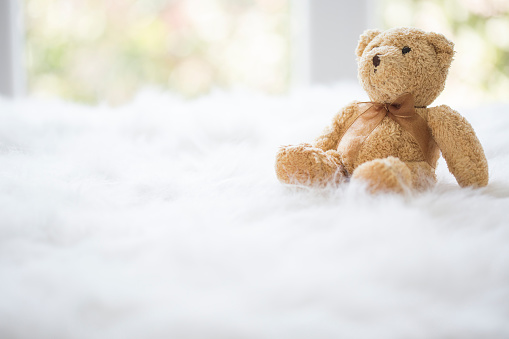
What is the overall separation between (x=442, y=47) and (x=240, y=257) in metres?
0.49

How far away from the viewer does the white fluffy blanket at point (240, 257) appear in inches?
13.8

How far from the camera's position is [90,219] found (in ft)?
1.67

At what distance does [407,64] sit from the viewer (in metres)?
0.68

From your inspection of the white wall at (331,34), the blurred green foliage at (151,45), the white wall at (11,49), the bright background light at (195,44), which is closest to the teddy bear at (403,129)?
the white wall at (331,34)

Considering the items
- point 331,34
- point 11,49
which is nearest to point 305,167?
point 331,34

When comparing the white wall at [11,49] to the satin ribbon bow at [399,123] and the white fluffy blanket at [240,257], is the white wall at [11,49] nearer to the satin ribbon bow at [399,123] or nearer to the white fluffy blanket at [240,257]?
the white fluffy blanket at [240,257]

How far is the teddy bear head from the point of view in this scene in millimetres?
679

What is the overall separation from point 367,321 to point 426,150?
0.41m

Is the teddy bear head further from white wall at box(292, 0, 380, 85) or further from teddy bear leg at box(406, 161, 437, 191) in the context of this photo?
white wall at box(292, 0, 380, 85)

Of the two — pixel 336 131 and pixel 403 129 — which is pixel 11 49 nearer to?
pixel 336 131

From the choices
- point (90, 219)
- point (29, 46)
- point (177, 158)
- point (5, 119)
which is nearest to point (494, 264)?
point (90, 219)

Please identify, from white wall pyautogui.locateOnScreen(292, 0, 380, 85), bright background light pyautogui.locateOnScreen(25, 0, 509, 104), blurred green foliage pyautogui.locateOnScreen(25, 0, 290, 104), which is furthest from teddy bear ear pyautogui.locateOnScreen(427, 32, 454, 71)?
blurred green foliage pyautogui.locateOnScreen(25, 0, 290, 104)

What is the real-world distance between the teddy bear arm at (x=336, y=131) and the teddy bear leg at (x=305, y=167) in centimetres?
11

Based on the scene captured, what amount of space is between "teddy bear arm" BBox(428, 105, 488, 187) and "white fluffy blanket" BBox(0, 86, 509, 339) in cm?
3
